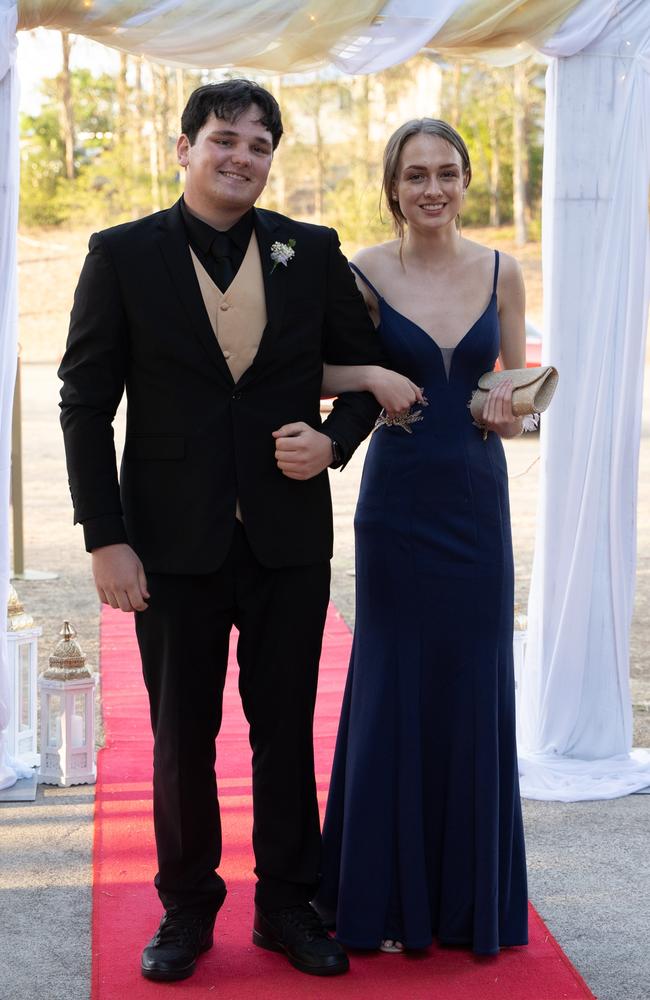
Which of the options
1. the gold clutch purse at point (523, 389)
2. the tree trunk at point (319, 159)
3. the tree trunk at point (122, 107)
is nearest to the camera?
the gold clutch purse at point (523, 389)

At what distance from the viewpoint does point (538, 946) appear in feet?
11.3

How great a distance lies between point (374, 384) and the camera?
126 inches

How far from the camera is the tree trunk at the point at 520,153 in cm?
3566

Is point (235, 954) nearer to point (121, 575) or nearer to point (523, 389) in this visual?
point (121, 575)

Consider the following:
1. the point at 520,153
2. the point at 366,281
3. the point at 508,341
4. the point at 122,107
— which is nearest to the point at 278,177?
the point at 122,107

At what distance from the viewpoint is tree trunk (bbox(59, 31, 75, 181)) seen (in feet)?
129

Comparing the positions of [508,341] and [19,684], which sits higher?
[508,341]

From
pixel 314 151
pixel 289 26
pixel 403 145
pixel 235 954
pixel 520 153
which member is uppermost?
pixel 314 151

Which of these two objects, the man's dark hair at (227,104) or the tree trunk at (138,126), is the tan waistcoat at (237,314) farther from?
the tree trunk at (138,126)

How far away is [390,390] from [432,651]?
0.67 m

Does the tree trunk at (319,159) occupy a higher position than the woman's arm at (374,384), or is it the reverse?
the tree trunk at (319,159)

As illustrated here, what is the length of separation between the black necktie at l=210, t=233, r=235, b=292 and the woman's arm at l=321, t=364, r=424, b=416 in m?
0.35

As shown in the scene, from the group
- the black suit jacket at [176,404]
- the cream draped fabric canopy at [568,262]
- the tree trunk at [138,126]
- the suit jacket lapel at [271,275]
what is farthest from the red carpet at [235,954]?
the tree trunk at [138,126]

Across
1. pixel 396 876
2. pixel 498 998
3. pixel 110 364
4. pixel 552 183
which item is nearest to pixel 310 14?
pixel 552 183
